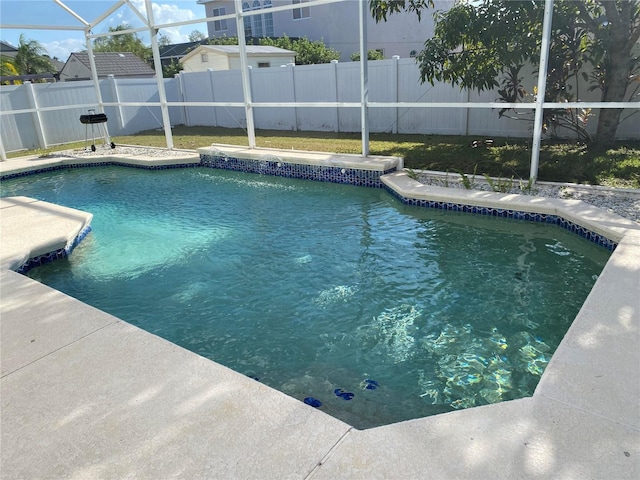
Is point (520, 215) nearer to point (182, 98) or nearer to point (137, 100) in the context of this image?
point (137, 100)

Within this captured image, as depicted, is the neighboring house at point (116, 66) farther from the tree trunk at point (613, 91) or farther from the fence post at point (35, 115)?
the tree trunk at point (613, 91)

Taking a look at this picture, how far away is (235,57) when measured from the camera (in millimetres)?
21156

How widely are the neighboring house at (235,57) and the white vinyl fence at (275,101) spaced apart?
4.58 m

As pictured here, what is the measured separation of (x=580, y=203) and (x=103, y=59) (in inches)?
1158

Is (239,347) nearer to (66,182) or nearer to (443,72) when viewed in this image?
(443,72)

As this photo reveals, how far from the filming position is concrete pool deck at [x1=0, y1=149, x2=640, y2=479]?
1925 millimetres

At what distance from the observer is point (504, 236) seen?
17.9 ft

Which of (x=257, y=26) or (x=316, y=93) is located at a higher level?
(x=257, y=26)

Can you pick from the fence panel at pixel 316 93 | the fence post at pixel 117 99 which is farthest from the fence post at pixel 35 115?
the fence panel at pixel 316 93

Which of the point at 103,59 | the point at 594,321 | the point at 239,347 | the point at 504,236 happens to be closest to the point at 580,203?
the point at 504,236

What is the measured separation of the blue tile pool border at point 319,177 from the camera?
5.16 m

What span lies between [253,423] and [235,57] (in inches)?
841

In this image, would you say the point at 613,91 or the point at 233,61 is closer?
the point at 613,91

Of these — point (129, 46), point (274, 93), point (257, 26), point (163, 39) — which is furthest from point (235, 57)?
point (163, 39)
